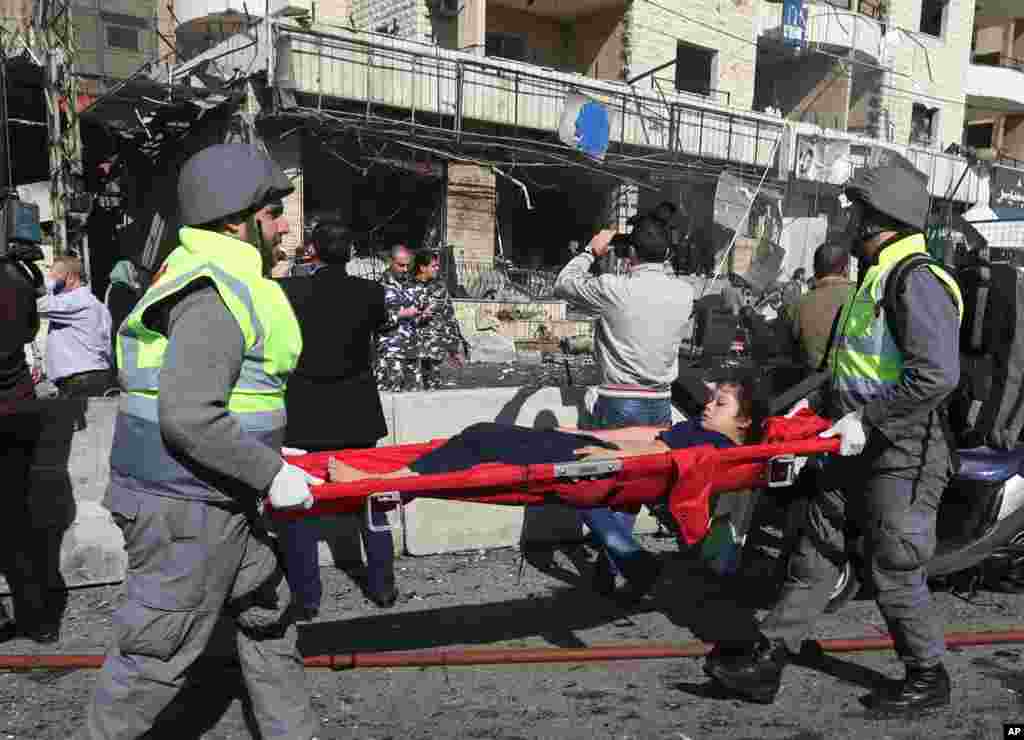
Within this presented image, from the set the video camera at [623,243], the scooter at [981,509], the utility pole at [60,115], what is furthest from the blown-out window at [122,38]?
the scooter at [981,509]

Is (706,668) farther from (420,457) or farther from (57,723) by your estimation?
(57,723)

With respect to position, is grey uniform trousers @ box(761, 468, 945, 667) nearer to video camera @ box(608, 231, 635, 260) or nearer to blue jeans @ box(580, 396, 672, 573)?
blue jeans @ box(580, 396, 672, 573)

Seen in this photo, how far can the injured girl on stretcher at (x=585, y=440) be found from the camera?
3230 millimetres

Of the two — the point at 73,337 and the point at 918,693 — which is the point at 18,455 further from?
the point at 918,693

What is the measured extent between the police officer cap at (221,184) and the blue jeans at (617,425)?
240cm

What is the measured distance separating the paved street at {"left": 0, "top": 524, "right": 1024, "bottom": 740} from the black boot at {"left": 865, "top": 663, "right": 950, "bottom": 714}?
0.07 meters

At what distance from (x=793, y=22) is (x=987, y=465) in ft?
68.2

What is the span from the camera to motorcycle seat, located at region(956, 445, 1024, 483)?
4160 millimetres

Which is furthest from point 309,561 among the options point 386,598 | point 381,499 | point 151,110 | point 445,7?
point 445,7

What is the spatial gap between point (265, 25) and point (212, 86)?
4.94ft

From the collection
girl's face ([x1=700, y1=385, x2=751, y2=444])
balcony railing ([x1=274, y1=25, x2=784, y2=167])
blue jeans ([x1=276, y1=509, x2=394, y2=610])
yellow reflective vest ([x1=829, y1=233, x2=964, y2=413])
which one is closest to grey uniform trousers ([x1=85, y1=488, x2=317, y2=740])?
blue jeans ([x1=276, y1=509, x2=394, y2=610])

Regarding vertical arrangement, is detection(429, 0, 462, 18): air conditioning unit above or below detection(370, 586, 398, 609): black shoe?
above

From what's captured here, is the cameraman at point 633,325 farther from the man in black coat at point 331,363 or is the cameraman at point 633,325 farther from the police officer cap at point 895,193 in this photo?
the police officer cap at point 895,193

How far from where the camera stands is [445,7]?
1789 cm
